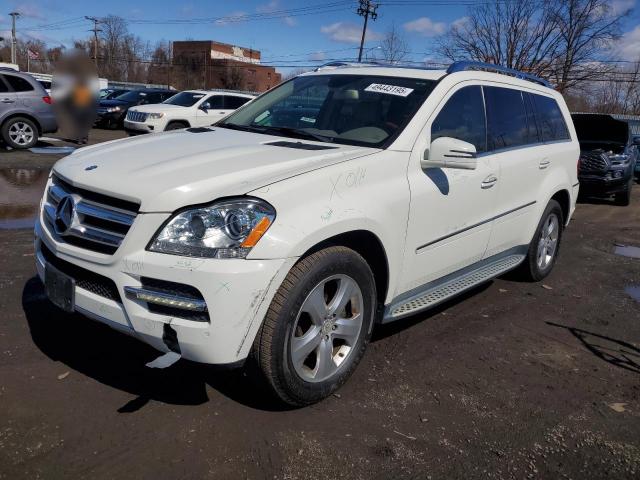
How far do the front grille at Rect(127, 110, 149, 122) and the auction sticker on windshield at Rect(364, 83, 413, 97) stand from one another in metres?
12.8

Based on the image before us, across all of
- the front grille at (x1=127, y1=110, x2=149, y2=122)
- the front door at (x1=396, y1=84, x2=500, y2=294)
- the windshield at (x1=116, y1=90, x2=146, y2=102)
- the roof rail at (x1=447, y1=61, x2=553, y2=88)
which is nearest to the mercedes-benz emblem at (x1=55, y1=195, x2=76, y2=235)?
the front door at (x1=396, y1=84, x2=500, y2=294)

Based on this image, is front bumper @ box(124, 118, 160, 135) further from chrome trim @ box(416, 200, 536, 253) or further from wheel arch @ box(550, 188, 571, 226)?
chrome trim @ box(416, 200, 536, 253)

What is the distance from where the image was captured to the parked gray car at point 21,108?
12633 millimetres

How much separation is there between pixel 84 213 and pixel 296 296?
3.66 ft

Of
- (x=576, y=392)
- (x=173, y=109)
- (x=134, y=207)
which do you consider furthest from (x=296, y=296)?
(x=173, y=109)

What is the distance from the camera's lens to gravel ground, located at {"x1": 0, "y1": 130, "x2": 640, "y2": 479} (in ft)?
8.41

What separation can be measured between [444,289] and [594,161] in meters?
8.75

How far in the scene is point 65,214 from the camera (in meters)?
2.88

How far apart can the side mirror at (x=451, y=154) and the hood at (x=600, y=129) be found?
9825 mm

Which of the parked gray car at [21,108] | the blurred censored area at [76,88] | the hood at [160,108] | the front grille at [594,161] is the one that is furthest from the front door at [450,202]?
the hood at [160,108]

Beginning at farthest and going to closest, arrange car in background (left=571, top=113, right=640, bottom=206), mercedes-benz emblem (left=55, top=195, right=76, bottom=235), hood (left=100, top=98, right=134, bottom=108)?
hood (left=100, top=98, right=134, bottom=108) → car in background (left=571, top=113, right=640, bottom=206) → mercedes-benz emblem (left=55, top=195, right=76, bottom=235)

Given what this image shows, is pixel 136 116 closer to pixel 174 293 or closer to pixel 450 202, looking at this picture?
pixel 450 202

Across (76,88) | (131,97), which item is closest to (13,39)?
(131,97)

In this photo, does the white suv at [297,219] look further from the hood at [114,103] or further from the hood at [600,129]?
the hood at [114,103]
